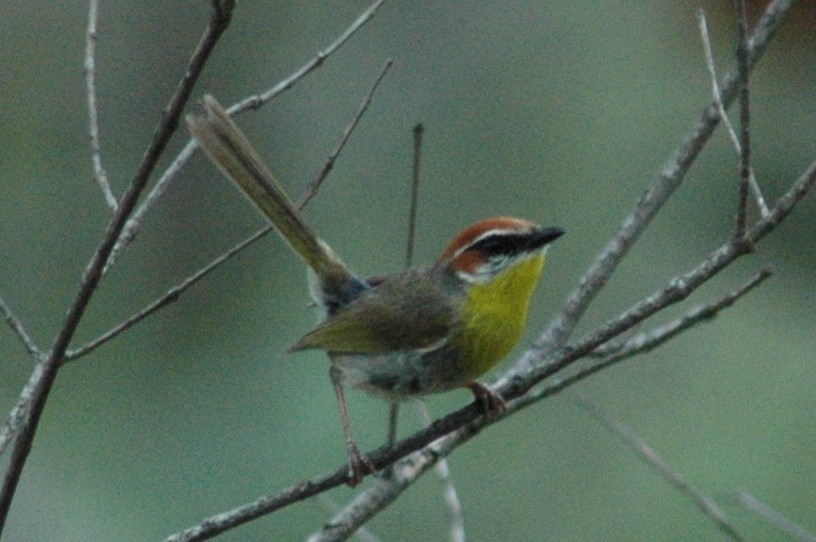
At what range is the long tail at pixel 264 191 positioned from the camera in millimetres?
3398

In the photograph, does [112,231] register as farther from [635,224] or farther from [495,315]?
[635,224]

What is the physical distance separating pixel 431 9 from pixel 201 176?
7.14 feet

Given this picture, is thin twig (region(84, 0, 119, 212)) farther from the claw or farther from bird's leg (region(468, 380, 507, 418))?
bird's leg (region(468, 380, 507, 418))

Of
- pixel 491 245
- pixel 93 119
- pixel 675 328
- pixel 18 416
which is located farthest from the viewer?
pixel 491 245

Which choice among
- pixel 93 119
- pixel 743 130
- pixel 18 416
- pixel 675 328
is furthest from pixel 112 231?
pixel 675 328

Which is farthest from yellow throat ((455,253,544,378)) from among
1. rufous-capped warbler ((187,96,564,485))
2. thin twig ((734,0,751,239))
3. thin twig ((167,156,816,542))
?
thin twig ((734,0,751,239))

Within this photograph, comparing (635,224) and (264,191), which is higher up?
(264,191)

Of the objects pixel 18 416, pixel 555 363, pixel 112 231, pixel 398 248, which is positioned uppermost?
pixel 112 231

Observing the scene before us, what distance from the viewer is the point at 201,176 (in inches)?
290

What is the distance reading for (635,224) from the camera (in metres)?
3.80

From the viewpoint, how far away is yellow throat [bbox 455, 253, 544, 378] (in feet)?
12.6

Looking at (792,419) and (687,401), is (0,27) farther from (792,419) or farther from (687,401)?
(792,419)

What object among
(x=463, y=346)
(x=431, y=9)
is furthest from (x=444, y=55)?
(x=463, y=346)

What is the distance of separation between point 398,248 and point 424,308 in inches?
132
